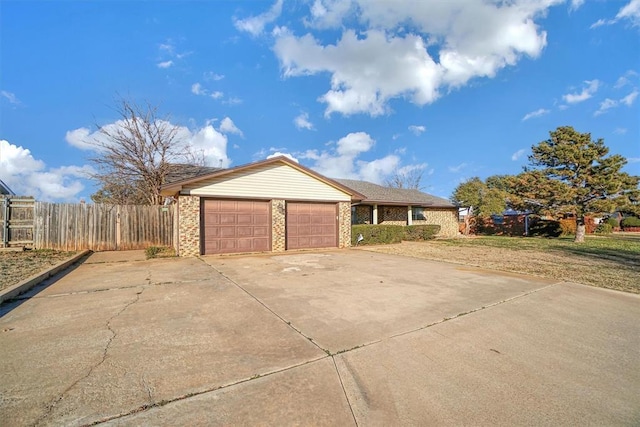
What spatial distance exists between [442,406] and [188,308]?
381cm

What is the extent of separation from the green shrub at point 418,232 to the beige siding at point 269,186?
19.5 feet

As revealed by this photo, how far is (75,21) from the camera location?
9812 millimetres

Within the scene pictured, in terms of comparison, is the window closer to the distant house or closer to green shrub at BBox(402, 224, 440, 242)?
green shrub at BBox(402, 224, 440, 242)

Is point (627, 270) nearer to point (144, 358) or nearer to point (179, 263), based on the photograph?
point (144, 358)

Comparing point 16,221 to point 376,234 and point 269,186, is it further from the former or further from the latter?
point 376,234

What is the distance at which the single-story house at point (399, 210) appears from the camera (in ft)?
61.2

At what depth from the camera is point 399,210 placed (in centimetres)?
2073

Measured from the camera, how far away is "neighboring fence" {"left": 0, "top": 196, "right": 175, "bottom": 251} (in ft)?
35.1

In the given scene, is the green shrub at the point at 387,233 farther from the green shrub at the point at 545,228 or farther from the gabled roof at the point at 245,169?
the green shrub at the point at 545,228

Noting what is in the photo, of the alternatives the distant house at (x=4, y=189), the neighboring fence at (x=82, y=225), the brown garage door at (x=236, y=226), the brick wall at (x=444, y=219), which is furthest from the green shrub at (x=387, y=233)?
the distant house at (x=4, y=189)

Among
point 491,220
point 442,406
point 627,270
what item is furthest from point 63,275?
point 491,220

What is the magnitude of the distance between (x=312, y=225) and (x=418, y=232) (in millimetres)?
8200

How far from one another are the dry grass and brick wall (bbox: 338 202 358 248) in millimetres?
10459

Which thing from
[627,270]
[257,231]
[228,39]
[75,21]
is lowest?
[627,270]
